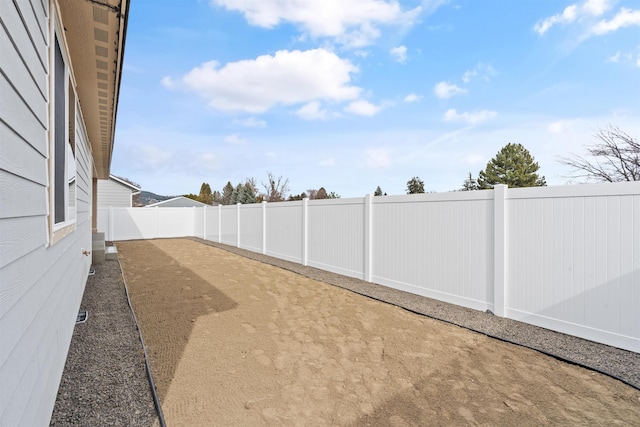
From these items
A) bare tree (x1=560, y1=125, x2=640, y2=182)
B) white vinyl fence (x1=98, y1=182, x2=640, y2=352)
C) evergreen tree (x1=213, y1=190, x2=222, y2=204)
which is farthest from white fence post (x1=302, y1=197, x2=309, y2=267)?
evergreen tree (x1=213, y1=190, x2=222, y2=204)

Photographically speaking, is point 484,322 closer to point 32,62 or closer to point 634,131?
point 32,62

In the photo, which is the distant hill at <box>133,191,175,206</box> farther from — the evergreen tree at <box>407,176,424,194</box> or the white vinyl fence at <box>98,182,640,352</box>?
the evergreen tree at <box>407,176,424,194</box>

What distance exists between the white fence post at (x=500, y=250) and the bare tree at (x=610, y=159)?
1424 centimetres

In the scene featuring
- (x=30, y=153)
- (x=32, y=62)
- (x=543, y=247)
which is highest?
(x=32, y=62)

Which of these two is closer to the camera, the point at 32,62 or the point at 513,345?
the point at 32,62

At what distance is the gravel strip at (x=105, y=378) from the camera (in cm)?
218

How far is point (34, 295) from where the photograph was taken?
1.65 meters

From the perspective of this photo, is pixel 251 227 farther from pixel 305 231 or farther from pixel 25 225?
pixel 25 225

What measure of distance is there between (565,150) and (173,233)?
19.2 m

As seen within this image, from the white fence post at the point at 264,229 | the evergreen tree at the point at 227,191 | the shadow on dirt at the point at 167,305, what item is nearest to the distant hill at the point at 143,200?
the evergreen tree at the point at 227,191

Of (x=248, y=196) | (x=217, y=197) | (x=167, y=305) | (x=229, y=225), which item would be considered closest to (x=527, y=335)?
(x=167, y=305)

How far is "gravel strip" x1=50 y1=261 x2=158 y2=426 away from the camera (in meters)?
2.18

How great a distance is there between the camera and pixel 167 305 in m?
4.80

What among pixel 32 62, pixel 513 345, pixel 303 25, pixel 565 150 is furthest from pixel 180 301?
pixel 565 150
